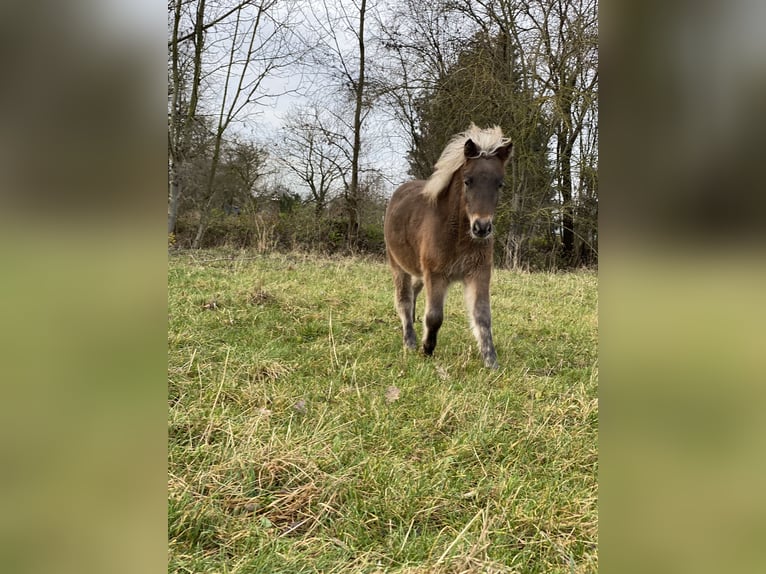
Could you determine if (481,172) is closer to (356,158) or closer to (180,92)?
(180,92)

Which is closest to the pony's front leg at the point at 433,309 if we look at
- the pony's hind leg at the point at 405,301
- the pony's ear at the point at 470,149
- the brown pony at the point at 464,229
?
the brown pony at the point at 464,229

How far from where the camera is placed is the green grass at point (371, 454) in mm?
1269

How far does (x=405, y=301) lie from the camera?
14.3 ft

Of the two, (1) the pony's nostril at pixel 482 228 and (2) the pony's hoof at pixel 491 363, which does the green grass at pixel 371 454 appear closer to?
(2) the pony's hoof at pixel 491 363

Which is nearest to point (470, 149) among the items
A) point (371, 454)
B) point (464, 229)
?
point (464, 229)

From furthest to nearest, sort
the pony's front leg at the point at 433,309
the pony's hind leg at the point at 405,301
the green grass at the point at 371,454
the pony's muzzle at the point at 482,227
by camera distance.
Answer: the pony's hind leg at the point at 405,301 < the pony's front leg at the point at 433,309 < the pony's muzzle at the point at 482,227 < the green grass at the point at 371,454

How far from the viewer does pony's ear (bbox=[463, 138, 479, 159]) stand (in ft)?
10.5

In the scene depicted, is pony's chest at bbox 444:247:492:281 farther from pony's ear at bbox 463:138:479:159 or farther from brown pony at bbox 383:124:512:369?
pony's ear at bbox 463:138:479:159

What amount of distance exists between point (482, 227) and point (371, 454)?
71.9 inches

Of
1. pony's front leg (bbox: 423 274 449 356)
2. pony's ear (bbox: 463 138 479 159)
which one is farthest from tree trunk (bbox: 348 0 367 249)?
pony's ear (bbox: 463 138 479 159)

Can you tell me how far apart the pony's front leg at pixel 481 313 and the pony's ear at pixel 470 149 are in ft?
3.07

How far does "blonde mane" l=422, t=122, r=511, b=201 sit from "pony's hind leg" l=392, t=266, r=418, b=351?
956 millimetres
